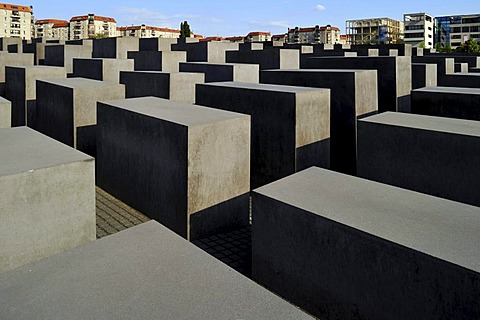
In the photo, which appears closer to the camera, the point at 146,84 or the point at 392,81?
the point at 392,81

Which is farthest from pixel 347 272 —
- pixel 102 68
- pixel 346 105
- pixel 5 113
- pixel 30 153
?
pixel 102 68

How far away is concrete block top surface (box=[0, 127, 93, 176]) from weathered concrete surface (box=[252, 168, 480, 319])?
262cm

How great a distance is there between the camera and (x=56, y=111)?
37.5 feet

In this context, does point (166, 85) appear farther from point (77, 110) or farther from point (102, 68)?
point (102, 68)

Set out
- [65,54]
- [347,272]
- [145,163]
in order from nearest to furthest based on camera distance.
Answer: [347,272]
[145,163]
[65,54]

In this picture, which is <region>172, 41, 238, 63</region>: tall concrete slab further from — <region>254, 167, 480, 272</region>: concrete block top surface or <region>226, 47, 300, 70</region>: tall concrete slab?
<region>254, 167, 480, 272</region>: concrete block top surface

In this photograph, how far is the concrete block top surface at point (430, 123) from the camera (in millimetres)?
7473

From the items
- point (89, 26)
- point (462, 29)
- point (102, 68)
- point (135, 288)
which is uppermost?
point (89, 26)

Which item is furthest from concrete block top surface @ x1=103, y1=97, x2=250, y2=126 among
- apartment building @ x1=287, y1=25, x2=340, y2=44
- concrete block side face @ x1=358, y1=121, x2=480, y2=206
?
apartment building @ x1=287, y1=25, x2=340, y2=44

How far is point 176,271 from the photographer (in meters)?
3.25

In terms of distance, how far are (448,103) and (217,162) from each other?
7.14 metres

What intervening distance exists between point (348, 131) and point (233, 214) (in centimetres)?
459

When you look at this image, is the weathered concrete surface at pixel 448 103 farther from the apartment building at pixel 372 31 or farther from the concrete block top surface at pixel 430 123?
the apartment building at pixel 372 31

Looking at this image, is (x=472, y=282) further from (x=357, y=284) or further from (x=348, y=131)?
(x=348, y=131)
